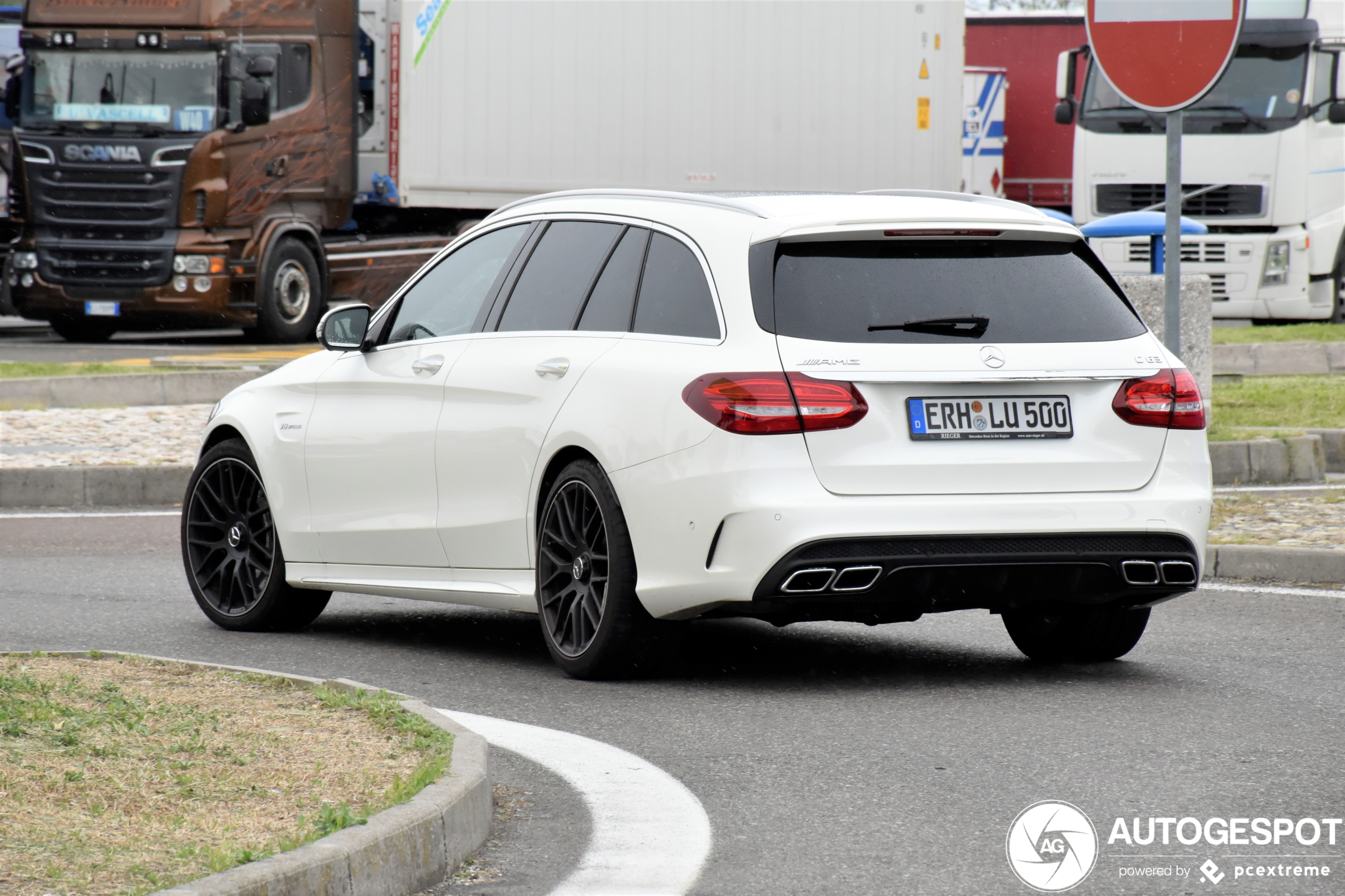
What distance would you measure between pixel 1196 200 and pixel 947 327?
1743 cm

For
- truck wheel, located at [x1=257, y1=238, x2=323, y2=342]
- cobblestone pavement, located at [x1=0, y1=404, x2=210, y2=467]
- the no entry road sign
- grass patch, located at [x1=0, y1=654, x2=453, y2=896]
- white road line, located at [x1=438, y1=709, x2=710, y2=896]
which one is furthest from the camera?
truck wheel, located at [x1=257, y1=238, x2=323, y2=342]

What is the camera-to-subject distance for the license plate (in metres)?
6.44

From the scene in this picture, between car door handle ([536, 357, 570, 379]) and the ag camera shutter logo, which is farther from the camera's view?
car door handle ([536, 357, 570, 379])

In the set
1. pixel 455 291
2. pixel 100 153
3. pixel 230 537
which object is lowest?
pixel 230 537

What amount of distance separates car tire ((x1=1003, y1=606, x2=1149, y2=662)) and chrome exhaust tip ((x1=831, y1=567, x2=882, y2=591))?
90 centimetres

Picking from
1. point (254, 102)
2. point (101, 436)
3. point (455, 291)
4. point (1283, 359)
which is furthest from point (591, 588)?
point (254, 102)

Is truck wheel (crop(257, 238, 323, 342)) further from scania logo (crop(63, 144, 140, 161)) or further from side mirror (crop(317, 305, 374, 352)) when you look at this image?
side mirror (crop(317, 305, 374, 352))

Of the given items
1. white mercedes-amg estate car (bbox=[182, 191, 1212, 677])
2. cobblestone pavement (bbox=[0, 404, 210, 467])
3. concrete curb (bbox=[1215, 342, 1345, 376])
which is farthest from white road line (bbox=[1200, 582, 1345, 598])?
concrete curb (bbox=[1215, 342, 1345, 376])

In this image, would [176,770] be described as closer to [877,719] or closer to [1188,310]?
[877,719]

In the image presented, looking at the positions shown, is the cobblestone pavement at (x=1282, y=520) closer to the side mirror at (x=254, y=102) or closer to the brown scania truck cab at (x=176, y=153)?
the side mirror at (x=254, y=102)

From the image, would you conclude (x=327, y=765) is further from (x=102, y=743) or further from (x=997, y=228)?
(x=997, y=228)

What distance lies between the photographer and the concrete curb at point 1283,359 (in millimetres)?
19094

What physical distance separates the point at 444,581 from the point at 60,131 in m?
17.1

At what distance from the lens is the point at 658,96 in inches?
1019
